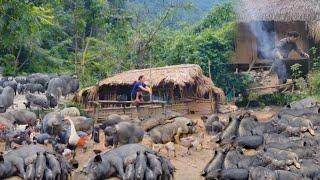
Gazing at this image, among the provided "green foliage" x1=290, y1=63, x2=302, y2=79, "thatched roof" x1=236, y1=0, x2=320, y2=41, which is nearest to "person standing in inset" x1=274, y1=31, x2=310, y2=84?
"green foliage" x1=290, y1=63, x2=302, y2=79

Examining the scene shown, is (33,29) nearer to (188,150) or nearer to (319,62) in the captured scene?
(188,150)

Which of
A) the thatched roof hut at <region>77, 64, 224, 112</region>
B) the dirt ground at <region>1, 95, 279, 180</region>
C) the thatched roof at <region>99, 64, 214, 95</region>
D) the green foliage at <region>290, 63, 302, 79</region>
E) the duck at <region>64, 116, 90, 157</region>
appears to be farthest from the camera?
the green foliage at <region>290, 63, 302, 79</region>

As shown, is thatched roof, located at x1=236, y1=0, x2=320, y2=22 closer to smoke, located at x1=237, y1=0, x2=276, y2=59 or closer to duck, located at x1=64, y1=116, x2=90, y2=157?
smoke, located at x1=237, y1=0, x2=276, y2=59

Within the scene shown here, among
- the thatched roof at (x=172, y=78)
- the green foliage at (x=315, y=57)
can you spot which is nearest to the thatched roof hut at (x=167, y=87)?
the thatched roof at (x=172, y=78)

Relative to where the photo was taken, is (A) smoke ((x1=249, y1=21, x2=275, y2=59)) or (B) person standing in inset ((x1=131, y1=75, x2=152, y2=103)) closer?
(B) person standing in inset ((x1=131, y1=75, x2=152, y2=103))

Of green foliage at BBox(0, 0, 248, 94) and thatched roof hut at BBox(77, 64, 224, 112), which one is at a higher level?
green foliage at BBox(0, 0, 248, 94)

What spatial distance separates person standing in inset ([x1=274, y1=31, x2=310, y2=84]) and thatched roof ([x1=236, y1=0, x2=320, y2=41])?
32.9 inches

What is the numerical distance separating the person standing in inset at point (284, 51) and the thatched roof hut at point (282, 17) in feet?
2.80

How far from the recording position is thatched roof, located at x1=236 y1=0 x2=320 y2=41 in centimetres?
1989

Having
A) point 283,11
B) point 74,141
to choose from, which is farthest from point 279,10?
point 74,141

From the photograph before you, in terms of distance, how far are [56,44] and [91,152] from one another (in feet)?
69.3

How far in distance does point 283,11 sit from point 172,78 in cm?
552

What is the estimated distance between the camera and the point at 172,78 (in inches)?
685

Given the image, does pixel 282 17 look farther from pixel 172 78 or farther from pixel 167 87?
pixel 172 78
